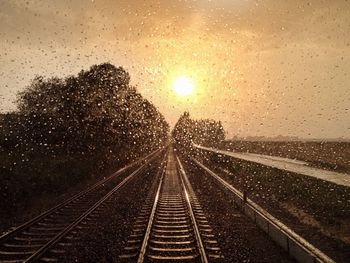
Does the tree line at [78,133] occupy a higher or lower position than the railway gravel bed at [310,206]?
higher

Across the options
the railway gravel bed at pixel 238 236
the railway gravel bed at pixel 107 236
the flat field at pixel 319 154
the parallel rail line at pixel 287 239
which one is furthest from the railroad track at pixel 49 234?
the flat field at pixel 319 154

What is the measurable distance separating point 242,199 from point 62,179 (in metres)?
11.4

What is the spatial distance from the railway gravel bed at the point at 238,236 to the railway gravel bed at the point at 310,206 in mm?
1223

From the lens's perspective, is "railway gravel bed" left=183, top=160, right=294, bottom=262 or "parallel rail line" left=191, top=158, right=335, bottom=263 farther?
"railway gravel bed" left=183, top=160, right=294, bottom=262

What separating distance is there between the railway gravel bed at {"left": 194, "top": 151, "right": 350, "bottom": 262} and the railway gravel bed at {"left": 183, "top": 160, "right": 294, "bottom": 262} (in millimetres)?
1223

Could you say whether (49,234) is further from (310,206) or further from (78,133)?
(78,133)

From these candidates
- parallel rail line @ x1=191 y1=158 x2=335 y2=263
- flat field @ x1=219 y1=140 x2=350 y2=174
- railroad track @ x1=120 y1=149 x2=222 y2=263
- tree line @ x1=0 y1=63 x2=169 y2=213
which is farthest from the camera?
flat field @ x1=219 y1=140 x2=350 y2=174

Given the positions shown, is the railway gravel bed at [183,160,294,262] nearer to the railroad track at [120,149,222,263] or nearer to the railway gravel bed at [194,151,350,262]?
the railroad track at [120,149,222,263]

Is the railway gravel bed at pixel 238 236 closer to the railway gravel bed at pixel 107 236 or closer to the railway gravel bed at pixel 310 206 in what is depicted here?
the railway gravel bed at pixel 310 206

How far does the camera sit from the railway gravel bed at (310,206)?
34.4 feet

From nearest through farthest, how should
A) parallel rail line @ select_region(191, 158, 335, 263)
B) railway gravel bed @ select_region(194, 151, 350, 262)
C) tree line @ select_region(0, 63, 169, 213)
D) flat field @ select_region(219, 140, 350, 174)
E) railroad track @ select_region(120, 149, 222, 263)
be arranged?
parallel rail line @ select_region(191, 158, 335, 263), railroad track @ select_region(120, 149, 222, 263), railway gravel bed @ select_region(194, 151, 350, 262), tree line @ select_region(0, 63, 169, 213), flat field @ select_region(219, 140, 350, 174)

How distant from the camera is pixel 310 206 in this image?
16.2 meters

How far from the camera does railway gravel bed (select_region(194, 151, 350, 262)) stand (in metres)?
10.5

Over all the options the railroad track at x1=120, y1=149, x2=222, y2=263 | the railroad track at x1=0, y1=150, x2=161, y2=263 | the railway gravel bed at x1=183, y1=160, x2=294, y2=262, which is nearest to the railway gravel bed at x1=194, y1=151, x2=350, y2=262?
the railway gravel bed at x1=183, y1=160, x2=294, y2=262
